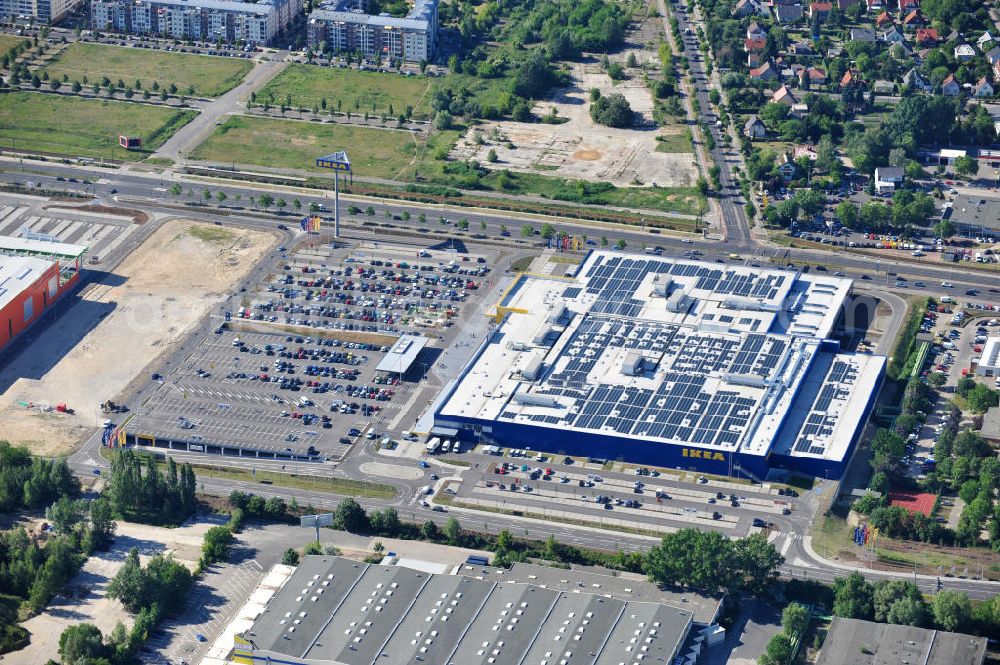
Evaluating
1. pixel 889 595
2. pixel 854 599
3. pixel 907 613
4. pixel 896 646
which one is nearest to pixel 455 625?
pixel 854 599

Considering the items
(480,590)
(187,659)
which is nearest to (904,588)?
(480,590)

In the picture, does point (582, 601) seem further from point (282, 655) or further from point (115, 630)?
point (115, 630)

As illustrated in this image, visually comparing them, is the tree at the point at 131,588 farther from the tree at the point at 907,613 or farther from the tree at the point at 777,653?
the tree at the point at 907,613

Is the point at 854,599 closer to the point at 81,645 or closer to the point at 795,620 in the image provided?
the point at 795,620

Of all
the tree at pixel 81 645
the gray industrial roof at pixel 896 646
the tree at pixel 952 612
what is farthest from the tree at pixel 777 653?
the tree at pixel 81 645

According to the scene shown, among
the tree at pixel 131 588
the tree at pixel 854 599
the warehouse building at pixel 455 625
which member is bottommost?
the tree at pixel 131 588
